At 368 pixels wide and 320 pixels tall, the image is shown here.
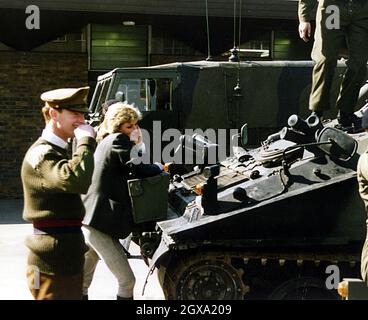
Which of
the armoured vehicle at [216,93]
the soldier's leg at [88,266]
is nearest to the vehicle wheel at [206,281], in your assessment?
the soldier's leg at [88,266]

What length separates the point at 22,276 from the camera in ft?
25.1

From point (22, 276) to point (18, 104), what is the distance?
714 centimetres

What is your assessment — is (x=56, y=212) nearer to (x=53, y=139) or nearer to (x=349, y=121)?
(x=53, y=139)

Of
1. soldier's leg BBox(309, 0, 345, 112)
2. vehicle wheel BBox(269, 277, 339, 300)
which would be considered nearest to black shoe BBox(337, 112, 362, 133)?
soldier's leg BBox(309, 0, 345, 112)

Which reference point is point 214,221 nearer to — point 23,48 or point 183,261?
point 183,261

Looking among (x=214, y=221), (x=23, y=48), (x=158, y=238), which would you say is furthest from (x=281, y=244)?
(x=23, y=48)

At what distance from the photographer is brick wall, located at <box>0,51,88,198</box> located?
46.6 feet

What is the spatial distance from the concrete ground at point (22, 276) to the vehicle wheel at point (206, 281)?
1.18 m

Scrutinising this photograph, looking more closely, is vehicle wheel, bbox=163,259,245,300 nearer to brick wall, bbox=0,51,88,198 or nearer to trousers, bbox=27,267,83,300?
trousers, bbox=27,267,83,300

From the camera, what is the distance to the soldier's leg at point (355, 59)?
20.8 ft

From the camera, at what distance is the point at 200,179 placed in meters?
6.67

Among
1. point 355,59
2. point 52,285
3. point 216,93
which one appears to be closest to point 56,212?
point 52,285

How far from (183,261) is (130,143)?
0.91 m
